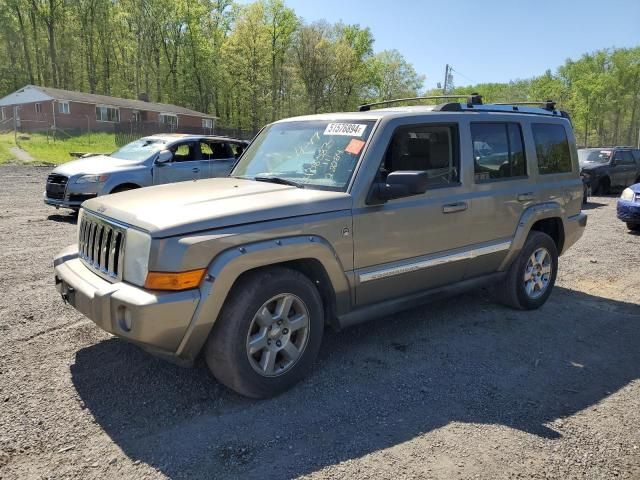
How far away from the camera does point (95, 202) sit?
12.3ft

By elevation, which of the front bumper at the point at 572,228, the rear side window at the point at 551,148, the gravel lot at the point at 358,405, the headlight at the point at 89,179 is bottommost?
the gravel lot at the point at 358,405

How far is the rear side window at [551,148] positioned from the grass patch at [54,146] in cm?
2337

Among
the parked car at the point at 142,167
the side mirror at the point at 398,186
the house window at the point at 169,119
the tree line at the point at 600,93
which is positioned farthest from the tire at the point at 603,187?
the tree line at the point at 600,93

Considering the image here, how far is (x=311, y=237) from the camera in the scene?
338cm

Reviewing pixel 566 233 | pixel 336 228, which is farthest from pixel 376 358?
pixel 566 233

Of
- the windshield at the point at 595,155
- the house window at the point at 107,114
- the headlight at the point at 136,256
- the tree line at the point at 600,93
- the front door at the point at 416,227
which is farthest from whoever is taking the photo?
the tree line at the point at 600,93

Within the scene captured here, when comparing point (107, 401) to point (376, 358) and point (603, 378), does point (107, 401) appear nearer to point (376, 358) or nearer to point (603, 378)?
point (376, 358)

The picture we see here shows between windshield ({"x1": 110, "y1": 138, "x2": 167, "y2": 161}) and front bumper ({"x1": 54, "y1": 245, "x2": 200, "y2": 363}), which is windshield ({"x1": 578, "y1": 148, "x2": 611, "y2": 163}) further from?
front bumper ({"x1": 54, "y1": 245, "x2": 200, "y2": 363})

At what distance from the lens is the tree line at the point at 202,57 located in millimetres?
55125

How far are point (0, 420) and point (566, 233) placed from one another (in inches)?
216

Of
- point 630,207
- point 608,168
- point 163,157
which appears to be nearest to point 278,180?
point 163,157

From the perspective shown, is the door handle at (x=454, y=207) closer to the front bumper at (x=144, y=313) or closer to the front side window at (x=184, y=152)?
the front bumper at (x=144, y=313)

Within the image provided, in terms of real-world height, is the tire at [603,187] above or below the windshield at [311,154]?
below

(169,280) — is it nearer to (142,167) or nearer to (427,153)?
(427,153)
